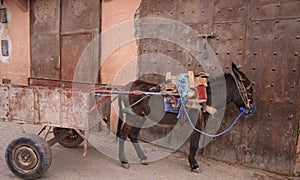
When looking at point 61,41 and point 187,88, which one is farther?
point 61,41

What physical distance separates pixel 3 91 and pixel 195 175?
9.81 ft

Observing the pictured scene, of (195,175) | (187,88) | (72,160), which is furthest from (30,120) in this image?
(195,175)

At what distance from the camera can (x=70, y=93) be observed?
122 inches

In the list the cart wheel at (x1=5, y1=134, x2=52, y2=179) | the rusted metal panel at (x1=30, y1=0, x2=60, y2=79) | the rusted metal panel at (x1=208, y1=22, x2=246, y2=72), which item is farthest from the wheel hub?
the rusted metal panel at (x1=30, y1=0, x2=60, y2=79)

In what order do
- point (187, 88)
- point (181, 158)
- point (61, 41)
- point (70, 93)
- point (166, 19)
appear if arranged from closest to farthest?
point (70, 93)
point (187, 88)
point (181, 158)
point (166, 19)
point (61, 41)

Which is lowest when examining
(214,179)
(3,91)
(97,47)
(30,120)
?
(214,179)

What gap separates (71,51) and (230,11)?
13.1 ft

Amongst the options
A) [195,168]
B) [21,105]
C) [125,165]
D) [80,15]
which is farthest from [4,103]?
[80,15]

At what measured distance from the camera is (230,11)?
3826mm

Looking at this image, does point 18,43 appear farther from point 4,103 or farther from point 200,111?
point 200,111

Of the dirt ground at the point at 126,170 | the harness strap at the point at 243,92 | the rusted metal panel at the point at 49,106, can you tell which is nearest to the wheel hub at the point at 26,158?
the dirt ground at the point at 126,170

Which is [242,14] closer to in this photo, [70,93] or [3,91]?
[70,93]

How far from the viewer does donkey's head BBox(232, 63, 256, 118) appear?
340 centimetres

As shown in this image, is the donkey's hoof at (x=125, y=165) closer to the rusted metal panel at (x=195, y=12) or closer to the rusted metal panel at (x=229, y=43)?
the rusted metal panel at (x=229, y=43)
